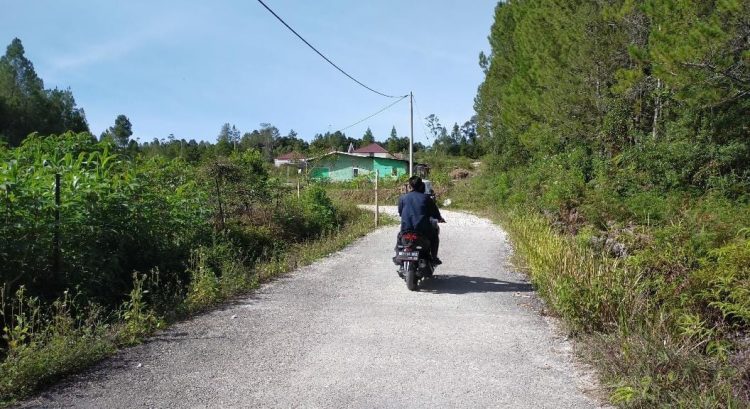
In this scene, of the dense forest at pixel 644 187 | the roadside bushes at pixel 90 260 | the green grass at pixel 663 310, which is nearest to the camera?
the green grass at pixel 663 310

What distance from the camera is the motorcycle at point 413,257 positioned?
7336 mm

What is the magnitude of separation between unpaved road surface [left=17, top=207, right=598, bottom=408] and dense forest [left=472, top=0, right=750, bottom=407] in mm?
560

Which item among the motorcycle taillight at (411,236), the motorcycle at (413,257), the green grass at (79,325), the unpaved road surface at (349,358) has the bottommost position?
the unpaved road surface at (349,358)

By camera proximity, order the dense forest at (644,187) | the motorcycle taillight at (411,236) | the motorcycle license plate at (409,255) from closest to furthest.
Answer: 1. the dense forest at (644,187)
2. the motorcycle license plate at (409,255)
3. the motorcycle taillight at (411,236)

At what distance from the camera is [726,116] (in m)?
12.1

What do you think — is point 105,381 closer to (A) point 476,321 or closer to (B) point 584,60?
(A) point 476,321

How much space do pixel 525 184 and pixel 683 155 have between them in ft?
28.8

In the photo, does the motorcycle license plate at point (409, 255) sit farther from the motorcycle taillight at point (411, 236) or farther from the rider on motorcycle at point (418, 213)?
the rider on motorcycle at point (418, 213)

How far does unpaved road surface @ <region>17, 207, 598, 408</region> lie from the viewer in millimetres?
3838

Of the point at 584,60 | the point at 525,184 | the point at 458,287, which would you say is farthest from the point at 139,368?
the point at 525,184

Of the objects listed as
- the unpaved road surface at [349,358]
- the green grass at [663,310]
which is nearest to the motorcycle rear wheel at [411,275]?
the unpaved road surface at [349,358]

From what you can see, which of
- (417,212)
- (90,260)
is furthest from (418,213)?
(90,260)

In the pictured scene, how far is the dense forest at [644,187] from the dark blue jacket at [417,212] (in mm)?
1740

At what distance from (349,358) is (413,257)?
2.81m
